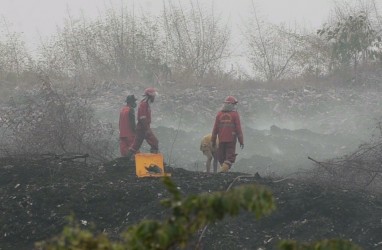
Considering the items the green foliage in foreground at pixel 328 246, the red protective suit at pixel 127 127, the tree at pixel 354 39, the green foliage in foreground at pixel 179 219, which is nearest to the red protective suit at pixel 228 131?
the red protective suit at pixel 127 127

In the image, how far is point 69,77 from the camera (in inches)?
783

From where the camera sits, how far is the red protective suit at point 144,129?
10791 mm

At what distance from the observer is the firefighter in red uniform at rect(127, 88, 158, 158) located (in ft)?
35.4

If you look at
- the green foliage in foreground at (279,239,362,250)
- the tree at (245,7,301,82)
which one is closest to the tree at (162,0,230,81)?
the tree at (245,7,301,82)

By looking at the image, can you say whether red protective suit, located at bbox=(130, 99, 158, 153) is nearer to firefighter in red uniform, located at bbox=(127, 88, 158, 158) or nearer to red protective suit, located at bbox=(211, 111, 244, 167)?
firefighter in red uniform, located at bbox=(127, 88, 158, 158)

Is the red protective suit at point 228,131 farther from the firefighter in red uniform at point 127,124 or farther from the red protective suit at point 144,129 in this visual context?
the firefighter in red uniform at point 127,124

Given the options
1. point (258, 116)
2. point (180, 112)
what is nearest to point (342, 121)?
point (258, 116)

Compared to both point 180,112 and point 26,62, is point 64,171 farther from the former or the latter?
point 26,62

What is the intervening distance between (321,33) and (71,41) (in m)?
7.31

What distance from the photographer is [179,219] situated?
2357mm

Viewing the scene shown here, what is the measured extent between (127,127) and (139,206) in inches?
128

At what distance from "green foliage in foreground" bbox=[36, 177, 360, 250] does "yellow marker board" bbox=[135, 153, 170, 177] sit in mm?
6703

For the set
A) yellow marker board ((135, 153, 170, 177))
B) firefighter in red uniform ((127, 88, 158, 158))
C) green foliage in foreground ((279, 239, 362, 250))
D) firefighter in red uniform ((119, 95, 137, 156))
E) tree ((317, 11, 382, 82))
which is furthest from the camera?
tree ((317, 11, 382, 82))

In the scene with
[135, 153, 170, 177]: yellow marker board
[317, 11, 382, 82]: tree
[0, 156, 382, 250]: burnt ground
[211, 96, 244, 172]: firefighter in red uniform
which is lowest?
[0, 156, 382, 250]: burnt ground
